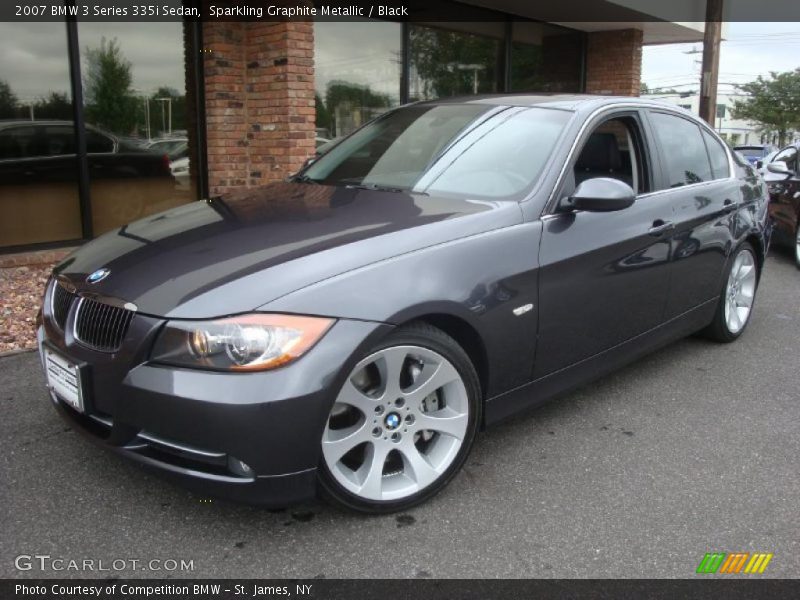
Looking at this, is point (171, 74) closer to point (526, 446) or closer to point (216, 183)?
point (216, 183)

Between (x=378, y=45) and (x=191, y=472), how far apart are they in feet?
27.0

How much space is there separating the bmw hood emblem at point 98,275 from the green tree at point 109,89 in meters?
4.95

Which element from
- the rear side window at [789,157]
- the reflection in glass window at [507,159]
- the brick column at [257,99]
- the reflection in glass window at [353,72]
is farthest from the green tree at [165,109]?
the rear side window at [789,157]

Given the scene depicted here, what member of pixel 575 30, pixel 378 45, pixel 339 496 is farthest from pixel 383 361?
pixel 575 30

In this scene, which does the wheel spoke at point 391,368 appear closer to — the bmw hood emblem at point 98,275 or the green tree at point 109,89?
the bmw hood emblem at point 98,275

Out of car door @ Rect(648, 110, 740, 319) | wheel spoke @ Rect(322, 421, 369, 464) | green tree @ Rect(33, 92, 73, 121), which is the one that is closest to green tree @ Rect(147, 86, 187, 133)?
green tree @ Rect(33, 92, 73, 121)

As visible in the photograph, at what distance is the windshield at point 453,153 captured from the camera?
11.3 feet

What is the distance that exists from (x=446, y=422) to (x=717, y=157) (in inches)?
123

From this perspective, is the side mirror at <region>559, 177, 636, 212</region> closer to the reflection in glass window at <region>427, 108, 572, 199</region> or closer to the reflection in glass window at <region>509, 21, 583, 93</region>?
the reflection in glass window at <region>427, 108, 572, 199</region>

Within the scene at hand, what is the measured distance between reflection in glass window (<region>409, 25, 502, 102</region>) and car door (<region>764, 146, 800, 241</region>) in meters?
4.12

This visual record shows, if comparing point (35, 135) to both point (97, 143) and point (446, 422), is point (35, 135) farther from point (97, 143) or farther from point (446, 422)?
point (446, 422)

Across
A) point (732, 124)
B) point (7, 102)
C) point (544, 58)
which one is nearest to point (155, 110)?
point (7, 102)

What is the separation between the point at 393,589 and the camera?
2396mm

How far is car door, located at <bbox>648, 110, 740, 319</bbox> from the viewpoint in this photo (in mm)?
4145
